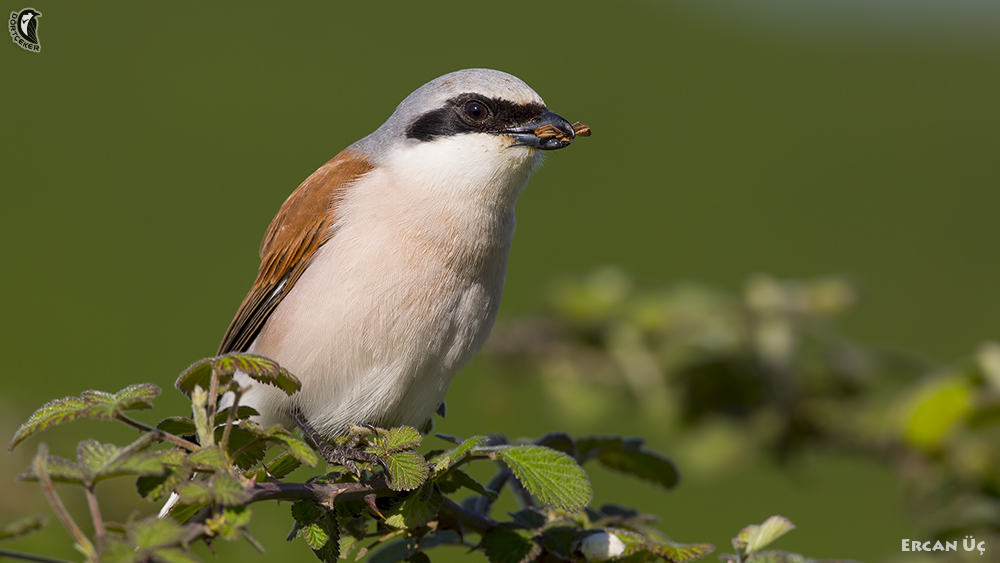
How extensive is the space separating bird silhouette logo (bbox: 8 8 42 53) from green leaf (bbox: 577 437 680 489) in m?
2.92

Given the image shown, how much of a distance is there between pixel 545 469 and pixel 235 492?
0.62 meters

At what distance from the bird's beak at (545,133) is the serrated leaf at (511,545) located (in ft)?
4.78

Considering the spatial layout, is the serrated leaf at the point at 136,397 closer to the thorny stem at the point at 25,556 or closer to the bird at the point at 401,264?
the thorny stem at the point at 25,556

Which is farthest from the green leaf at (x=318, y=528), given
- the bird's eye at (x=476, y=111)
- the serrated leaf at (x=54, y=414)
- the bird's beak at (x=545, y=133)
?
the bird's eye at (x=476, y=111)

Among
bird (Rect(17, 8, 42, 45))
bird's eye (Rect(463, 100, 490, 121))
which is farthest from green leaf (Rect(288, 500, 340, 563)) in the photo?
bird (Rect(17, 8, 42, 45))

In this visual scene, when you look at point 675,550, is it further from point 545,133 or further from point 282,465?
point 545,133

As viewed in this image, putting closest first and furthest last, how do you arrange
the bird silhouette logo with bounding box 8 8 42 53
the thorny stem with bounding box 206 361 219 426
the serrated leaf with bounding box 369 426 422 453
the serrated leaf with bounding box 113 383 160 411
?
the serrated leaf with bounding box 113 383 160 411 → the thorny stem with bounding box 206 361 219 426 → the serrated leaf with bounding box 369 426 422 453 → the bird silhouette logo with bounding box 8 8 42 53

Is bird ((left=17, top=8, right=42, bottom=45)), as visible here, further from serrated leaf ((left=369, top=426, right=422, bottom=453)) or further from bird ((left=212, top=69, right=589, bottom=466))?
serrated leaf ((left=369, top=426, right=422, bottom=453))

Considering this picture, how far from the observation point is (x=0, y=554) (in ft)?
3.34

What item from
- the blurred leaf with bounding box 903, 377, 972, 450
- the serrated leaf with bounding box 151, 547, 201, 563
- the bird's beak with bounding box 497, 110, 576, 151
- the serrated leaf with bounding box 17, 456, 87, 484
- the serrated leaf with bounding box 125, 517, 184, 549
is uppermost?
the bird's beak with bounding box 497, 110, 576, 151

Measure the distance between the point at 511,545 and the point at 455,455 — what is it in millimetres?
290

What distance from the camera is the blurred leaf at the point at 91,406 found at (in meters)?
1.23

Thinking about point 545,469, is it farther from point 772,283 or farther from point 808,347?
point 808,347

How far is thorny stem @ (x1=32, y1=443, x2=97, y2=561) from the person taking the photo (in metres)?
0.99
